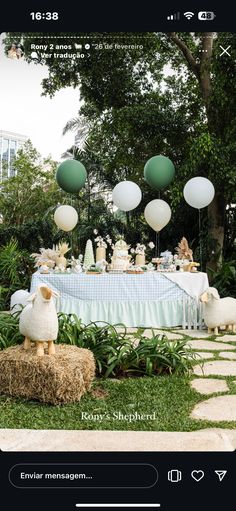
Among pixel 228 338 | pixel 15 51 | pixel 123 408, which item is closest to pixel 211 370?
pixel 123 408

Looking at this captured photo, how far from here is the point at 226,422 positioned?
103 inches

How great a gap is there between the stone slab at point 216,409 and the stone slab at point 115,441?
61 cm

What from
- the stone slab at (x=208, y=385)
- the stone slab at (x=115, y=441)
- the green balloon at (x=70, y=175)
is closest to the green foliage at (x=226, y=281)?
the green balloon at (x=70, y=175)

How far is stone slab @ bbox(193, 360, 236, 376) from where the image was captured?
146 inches

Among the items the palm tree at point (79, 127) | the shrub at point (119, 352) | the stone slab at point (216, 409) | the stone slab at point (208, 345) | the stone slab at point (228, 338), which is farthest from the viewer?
the palm tree at point (79, 127)

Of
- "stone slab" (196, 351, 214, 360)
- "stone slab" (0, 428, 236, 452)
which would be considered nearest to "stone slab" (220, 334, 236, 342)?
"stone slab" (196, 351, 214, 360)

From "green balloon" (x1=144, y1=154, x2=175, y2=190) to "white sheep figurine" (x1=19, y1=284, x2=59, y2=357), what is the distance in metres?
3.80

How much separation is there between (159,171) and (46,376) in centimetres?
417

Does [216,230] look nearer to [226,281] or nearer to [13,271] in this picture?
[226,281]

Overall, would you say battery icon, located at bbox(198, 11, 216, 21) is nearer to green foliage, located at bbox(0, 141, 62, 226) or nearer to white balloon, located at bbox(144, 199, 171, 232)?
white balloon, located at bbox(144, 199, 171, 232)
